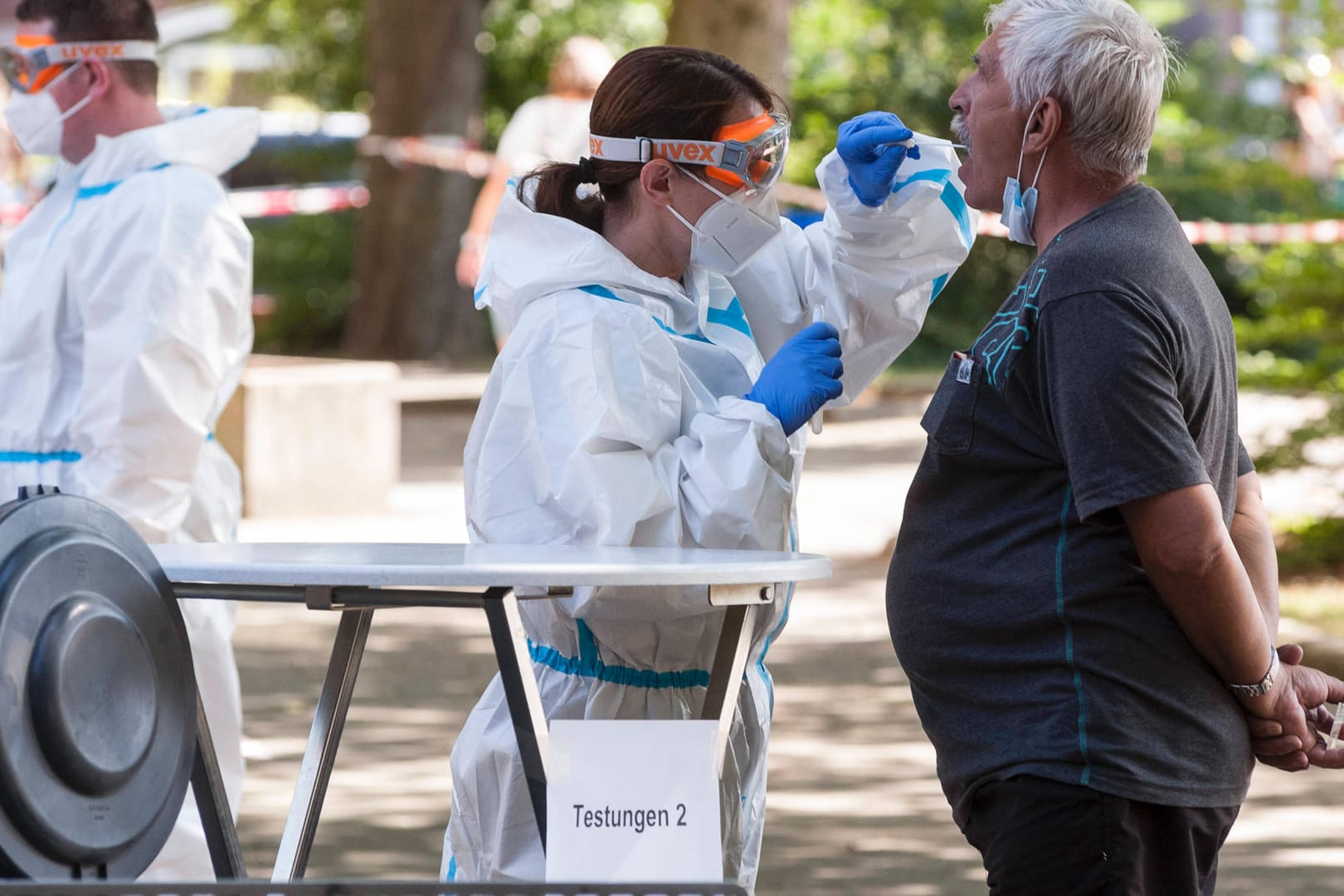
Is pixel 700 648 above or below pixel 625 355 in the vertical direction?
below

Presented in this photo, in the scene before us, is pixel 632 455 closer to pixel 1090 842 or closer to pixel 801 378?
pixel 801 378

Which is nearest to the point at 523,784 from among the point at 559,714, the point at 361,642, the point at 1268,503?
the point at 559,714

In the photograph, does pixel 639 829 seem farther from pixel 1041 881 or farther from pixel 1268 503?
Result: pixel 1268 503

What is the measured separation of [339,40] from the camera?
70.1 feet

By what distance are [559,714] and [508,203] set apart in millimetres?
845

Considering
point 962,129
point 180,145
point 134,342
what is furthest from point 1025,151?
point 180,145

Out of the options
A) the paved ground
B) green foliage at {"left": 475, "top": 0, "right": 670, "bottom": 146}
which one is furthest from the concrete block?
green foliage at {"left": 475, "top": 0, "right": 670, "bottom": 146}

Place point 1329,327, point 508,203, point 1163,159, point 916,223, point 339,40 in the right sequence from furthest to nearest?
point 339,40 → point 1163,159 → point 1329,327 → point 916,223 → point 508,203

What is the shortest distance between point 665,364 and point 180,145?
1.75 m

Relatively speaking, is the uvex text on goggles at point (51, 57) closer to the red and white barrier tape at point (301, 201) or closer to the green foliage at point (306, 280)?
the red and white barrier tape at point (301, 201)

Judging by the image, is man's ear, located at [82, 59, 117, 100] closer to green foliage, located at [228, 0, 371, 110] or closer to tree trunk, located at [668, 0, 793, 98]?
tree trunk, located at [668, 0, 793, 98]

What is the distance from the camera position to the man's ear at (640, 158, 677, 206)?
3.04 metres

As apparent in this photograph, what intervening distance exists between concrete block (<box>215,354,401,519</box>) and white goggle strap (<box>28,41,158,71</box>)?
4942 millimetres

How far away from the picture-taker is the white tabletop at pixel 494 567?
7.44 ft
